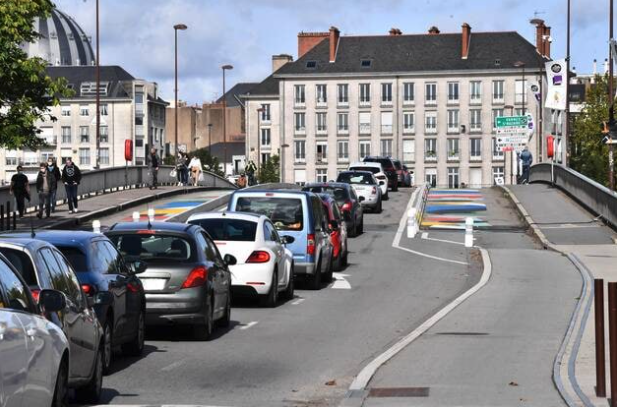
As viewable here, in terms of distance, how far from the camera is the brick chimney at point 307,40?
145500 mm

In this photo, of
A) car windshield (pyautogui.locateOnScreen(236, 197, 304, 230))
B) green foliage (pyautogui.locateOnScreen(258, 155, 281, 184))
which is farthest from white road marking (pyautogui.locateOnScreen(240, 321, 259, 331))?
green foliage (pyautogui.locateOnScreen(258, 155, 281, 184))

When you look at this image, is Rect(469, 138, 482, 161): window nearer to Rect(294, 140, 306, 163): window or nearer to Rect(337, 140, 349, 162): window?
Rect(337, 140, 349, 162): window

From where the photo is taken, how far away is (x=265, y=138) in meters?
160

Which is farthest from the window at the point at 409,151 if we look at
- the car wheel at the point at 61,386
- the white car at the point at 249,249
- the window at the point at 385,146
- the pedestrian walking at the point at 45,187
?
the car wheel at the point at 61,386

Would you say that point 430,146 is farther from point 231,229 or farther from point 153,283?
point 153,283

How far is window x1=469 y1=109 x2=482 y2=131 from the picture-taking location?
134375 mm

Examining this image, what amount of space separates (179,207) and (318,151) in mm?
89523

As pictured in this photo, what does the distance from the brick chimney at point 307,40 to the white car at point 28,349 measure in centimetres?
13665

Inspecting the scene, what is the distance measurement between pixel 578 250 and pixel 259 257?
1664 cm

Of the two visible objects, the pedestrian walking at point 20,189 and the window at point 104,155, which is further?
the window at point 104,155

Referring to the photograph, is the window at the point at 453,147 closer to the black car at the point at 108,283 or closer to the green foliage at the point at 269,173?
the green foliage at the point at 269,173

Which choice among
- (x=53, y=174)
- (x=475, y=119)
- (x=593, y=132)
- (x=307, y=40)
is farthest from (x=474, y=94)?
(x=53, y=174)

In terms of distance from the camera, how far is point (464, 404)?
1182cm

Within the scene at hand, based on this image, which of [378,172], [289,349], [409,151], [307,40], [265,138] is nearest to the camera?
[289,349]
